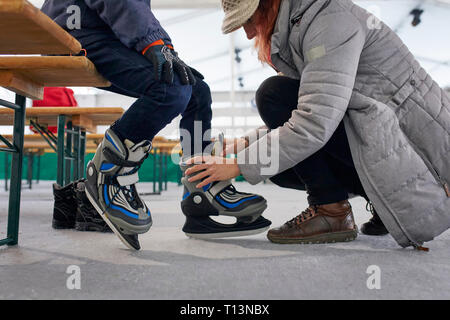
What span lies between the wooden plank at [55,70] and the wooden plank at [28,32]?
0.12 feet

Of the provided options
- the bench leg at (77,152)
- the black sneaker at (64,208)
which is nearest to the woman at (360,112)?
the black sneaker at (64,208)

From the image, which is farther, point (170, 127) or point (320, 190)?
point (170, 127)

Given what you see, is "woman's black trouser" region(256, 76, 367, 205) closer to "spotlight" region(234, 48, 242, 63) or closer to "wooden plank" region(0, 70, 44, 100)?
"wooden plank" region(0, 70, 44, 100)

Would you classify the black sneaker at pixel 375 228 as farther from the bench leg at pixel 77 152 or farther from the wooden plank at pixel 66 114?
the bench leg at pixel 77 152

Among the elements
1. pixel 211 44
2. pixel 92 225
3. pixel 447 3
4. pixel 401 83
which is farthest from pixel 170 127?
pixel 401 83

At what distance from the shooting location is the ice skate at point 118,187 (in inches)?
33.0

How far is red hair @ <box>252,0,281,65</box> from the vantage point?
35.4 inches

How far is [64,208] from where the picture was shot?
130 cm

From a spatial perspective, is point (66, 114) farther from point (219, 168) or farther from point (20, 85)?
point (219, 168)

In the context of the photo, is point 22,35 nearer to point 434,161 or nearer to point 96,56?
point 96,56

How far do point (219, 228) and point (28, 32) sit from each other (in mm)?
662

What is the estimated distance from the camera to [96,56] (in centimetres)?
94
